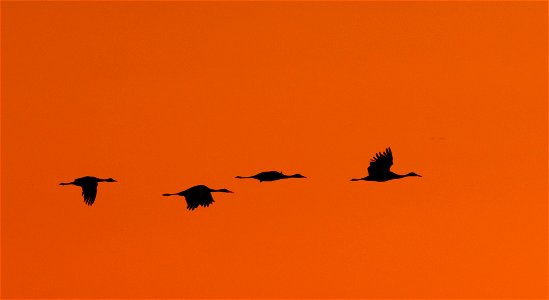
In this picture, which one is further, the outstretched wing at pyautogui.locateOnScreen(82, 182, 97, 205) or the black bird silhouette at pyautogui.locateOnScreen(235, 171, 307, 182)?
the outstretched wing at pyautogui.locateOnScreen(82, 182, 97, 205)

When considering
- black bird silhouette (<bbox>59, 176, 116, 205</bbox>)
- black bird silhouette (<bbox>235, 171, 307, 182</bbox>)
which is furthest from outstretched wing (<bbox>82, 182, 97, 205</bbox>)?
black bird silhouette (<bbox>235, 171, 307, 182</bbox>)

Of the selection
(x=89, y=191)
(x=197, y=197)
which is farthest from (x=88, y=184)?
(x=197, y=197)

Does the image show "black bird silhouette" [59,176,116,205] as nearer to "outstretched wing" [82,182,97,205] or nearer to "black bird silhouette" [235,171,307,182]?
"outstretched wing" [82,182,97,205]

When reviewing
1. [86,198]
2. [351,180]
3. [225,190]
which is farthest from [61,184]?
[351,180]

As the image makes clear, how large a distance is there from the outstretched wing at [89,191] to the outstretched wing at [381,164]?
34.1 ft

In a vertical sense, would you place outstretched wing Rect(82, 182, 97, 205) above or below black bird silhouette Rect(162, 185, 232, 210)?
above

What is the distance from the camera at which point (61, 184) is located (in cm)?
7156

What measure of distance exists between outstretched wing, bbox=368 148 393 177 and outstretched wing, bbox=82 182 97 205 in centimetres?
1039

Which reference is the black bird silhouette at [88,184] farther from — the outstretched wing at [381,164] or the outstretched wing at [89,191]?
the outstretched wing at [381,164]

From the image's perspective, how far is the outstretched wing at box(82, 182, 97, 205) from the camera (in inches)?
2808

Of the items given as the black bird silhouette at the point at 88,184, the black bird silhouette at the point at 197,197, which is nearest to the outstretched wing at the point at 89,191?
the black bird silhouette at the point at 88,184

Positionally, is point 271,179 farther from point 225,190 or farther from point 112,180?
point 112,180

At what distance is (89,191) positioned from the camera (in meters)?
71.5

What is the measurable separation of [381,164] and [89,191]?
36.1ft
